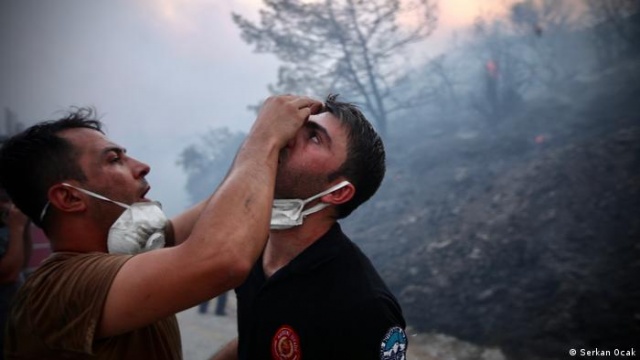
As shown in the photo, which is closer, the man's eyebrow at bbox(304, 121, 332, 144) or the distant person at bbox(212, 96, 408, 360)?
the distant person at bbox(212, 96, 408, 360)

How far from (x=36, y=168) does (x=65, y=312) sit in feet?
2.42

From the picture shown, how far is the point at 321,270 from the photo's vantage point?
1860 mm

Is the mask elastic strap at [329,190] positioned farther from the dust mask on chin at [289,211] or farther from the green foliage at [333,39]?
the green foliage at [333,39]

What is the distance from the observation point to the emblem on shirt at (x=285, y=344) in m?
1.71

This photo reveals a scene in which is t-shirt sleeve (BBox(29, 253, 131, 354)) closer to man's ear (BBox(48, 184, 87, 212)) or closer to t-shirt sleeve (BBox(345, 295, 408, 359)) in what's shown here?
man's ear (BBox(48, 184, 87, 212))

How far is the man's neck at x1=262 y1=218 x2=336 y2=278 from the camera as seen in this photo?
2086 millimetres

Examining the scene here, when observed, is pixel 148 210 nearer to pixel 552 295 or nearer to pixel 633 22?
pixel 552 295

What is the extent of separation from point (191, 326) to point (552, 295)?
314 inches

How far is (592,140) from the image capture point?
1401cm

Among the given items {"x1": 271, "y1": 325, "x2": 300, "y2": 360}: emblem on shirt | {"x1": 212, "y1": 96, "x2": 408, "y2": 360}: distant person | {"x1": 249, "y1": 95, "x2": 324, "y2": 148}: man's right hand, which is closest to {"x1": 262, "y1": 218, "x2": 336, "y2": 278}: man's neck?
{"x1": 212, "y1": 96, "x2": 408, "y2": 360}: distant person

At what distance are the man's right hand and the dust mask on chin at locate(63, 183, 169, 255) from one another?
69cm

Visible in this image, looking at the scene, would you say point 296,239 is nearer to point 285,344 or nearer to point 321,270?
point 321,270

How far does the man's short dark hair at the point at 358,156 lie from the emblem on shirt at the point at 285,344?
2.35 feet

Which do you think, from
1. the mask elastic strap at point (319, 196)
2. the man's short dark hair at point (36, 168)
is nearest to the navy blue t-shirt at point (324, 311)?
the mask elastic strap at point (319, 196)
